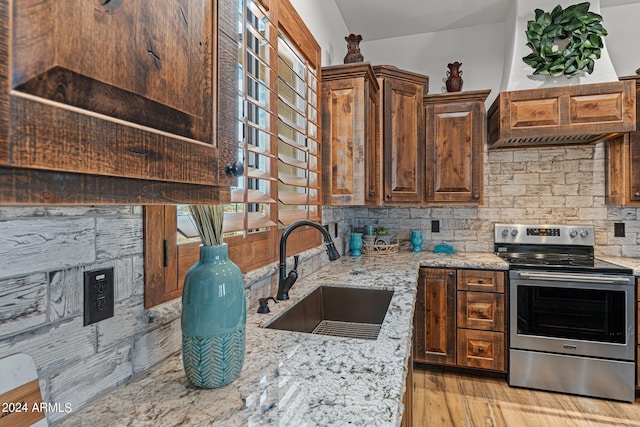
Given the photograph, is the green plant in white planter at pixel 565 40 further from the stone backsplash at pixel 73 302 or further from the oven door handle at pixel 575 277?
the stone backsplash at pixel 73 302

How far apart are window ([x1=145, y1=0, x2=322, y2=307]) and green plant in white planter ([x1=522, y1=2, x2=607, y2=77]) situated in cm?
170

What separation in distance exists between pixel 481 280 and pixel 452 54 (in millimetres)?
2156

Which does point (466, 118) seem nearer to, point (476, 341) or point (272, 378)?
point (476, 341)

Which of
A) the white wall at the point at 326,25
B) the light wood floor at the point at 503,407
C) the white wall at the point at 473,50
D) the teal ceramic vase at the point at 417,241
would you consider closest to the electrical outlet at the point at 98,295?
the white wall at the point at 326,25

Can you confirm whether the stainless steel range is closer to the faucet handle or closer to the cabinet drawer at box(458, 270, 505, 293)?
the cabinet drawer at box(458, 270, 505, 293)

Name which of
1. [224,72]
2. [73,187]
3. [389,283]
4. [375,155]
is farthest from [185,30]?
[375,155]

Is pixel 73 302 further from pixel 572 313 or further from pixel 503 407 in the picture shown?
pixel 572 313

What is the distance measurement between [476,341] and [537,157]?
169cm

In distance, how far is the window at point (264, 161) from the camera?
103 cm

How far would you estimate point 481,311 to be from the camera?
2.66 m

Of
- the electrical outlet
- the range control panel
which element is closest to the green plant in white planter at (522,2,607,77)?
the range control panel

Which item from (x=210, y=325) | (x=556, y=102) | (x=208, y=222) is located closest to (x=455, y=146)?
(x=556, y=102)

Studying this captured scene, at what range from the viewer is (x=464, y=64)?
333 cm

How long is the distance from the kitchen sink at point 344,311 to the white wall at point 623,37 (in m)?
2.99
